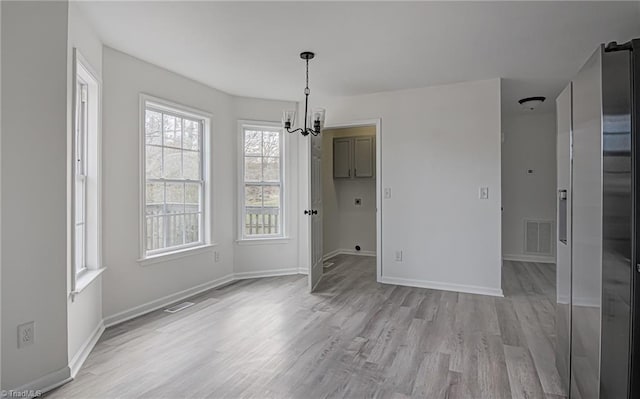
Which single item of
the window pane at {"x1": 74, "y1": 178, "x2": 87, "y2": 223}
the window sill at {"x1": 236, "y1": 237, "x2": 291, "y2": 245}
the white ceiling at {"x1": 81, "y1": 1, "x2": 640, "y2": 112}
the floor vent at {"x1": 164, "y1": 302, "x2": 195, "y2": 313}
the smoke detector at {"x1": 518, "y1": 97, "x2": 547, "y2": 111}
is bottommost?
the floor vent at {"x1": 164, "y1": 302, "x2": 195, "y2": 313}

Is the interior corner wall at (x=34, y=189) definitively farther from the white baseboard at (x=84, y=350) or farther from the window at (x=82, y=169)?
the window at (x=82, y=169)

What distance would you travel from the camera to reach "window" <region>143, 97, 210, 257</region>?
3.64m

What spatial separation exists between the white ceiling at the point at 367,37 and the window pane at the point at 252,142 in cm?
90

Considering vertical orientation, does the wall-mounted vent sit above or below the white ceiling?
below

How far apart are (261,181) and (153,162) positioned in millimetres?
1600

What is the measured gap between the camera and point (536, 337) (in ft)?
9.44

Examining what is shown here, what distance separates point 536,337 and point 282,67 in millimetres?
3445

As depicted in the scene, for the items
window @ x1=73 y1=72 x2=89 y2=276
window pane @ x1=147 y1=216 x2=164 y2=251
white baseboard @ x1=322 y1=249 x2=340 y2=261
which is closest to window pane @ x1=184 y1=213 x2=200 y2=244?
window pane @ x1=147 y1=216 x2=164 y2=251

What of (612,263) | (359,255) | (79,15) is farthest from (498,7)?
(359,255)

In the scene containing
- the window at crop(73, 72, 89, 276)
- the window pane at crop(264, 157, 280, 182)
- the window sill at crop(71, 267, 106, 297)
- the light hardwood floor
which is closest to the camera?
the light hardwood floor

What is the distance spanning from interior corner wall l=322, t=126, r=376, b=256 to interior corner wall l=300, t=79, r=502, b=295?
1692 millimetres

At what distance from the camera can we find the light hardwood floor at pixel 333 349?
6.95ft

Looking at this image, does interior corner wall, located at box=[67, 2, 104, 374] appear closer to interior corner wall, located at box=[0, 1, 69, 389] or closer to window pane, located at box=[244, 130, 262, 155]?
interior corner wall, located at box=[0, 1, 69, 389]

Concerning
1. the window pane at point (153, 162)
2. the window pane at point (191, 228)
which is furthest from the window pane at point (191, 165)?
the window pane at point (191, 228)
